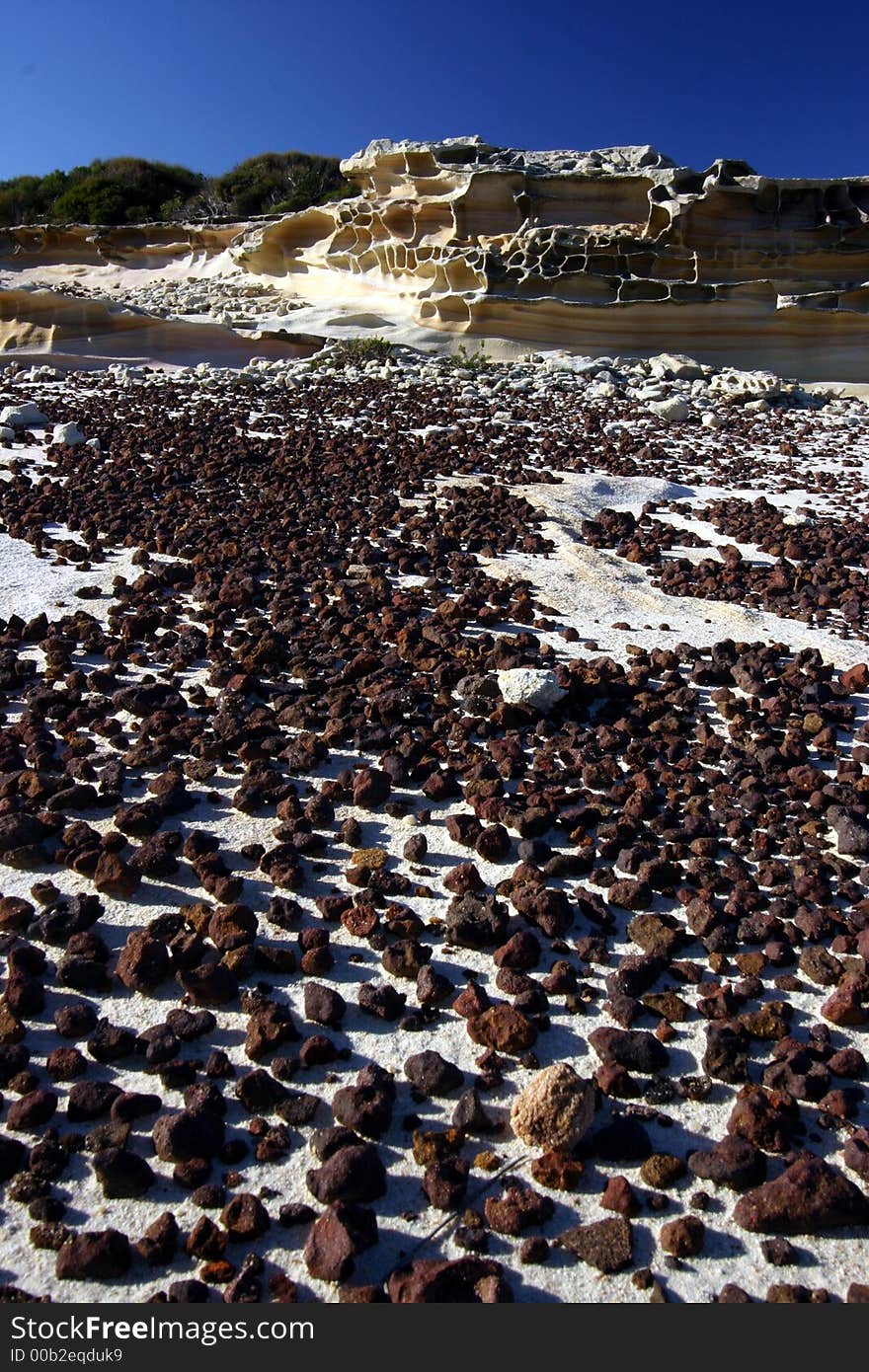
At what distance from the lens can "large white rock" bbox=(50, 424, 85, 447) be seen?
9.24m

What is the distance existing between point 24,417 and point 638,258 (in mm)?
12524

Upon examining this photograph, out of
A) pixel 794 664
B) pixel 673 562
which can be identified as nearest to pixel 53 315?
pixel 673 562

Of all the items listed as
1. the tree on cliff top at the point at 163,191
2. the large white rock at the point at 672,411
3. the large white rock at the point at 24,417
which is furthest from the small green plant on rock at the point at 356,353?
the tree on cliff top at the point at 163,191

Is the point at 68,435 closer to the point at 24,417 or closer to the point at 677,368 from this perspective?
the point at 24,417

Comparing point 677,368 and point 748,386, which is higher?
point 677,368

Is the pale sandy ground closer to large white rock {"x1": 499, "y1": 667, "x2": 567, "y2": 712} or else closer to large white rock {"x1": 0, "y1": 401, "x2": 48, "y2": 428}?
large white rock {"x1": 499, "y1": 667, "x2": 567, "y2": 712}

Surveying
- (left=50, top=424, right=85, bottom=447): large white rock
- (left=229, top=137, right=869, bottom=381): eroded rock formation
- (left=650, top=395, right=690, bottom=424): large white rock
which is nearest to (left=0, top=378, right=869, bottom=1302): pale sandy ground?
(left=50, top=424, right=85, bottom=447): large white rock

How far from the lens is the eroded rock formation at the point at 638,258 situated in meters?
17.0

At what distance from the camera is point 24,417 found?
32.7 ft

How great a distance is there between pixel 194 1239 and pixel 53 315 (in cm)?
1600

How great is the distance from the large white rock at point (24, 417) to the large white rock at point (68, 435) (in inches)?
30.0

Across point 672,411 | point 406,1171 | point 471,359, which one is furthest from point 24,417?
point 406,1171

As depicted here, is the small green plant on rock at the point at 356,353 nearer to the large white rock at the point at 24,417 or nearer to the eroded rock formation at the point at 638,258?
the eroded rock formation at the point at 638,258

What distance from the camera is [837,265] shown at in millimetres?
17391
